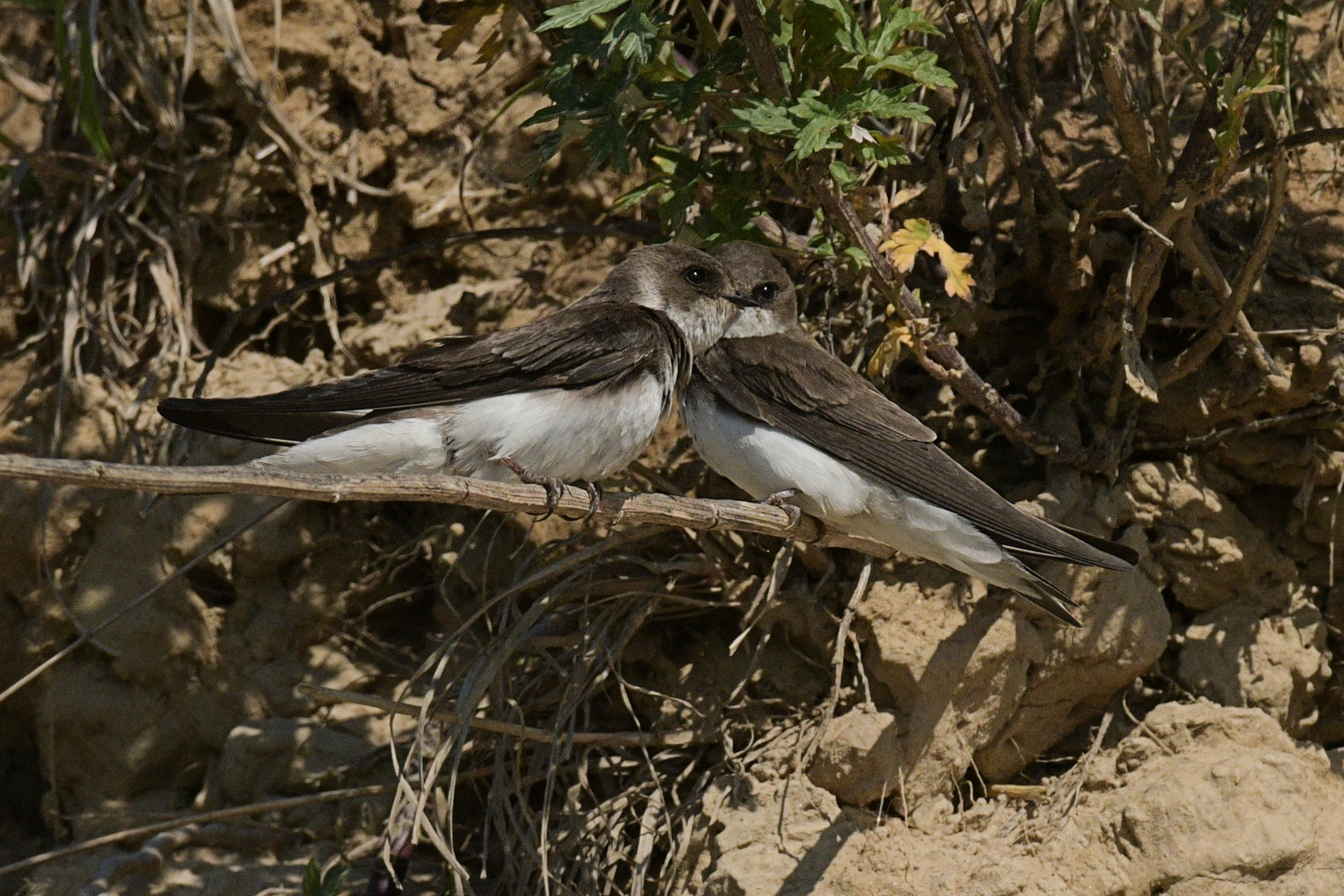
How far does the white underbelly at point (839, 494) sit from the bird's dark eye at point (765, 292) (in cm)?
56

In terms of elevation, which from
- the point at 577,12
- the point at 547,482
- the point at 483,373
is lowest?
the point at 547,482

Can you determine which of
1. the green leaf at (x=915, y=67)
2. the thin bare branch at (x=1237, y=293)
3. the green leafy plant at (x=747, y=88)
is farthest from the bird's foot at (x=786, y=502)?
the thin bare branch at (x=1237, y=293)

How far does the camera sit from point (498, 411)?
3.29 metres

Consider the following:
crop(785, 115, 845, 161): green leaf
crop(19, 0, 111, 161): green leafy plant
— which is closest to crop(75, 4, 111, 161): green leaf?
crop(19, 0, 111, 161): green leafy plant

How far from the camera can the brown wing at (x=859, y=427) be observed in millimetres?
3234

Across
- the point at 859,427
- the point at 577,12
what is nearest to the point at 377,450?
the point at 577,12

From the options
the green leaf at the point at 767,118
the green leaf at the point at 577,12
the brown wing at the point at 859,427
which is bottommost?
the brown wing at the point at 859,427

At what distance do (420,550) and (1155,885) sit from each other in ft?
8.18

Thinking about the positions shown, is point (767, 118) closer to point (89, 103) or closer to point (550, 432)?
point (550, 432)

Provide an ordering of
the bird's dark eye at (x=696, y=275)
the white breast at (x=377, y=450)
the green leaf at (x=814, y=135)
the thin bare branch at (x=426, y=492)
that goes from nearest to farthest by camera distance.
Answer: the thin bare branch at (x=426, y=492) < the green leaf at (x=814, y=135) < the white breast at (x=377, y=450) < the bird's dark eye at (x=696, y=275)

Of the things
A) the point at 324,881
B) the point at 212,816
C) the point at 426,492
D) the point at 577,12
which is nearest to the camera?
the point at 426,492

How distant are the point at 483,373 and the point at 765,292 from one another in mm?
1049

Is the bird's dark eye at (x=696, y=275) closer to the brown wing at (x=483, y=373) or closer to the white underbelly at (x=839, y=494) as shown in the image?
the brown wing at (x=483, y=373)

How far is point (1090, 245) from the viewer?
3885 millimetres
